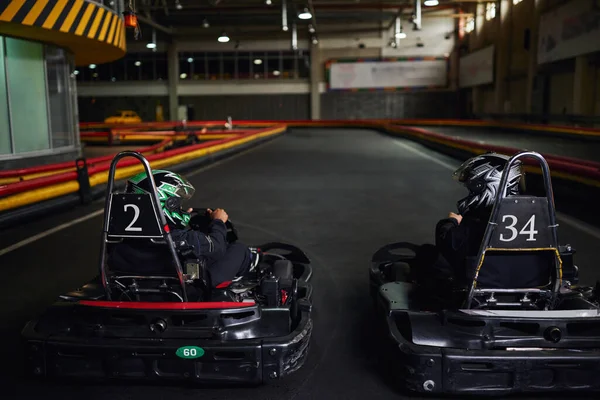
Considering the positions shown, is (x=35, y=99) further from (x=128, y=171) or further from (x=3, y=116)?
(x=128, y=171)

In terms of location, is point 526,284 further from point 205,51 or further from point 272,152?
point 205,51

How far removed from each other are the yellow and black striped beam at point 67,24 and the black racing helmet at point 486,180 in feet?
32.2

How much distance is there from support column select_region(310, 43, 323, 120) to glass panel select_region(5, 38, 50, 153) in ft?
95.4

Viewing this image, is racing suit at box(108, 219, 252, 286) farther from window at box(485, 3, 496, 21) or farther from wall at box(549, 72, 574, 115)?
window at box(485, 3, 496, 21)

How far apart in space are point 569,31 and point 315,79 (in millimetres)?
21406

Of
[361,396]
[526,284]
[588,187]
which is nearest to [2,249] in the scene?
[361,396]

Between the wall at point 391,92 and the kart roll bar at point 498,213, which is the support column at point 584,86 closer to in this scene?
the wall at point 391,92

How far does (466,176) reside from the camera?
304 centimetres

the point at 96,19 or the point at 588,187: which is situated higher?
the point at 96,19

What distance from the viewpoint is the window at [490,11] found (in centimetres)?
3257

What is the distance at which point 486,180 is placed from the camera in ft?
9.70

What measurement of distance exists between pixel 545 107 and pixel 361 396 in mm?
26865

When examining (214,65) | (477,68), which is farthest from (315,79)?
(477,68)

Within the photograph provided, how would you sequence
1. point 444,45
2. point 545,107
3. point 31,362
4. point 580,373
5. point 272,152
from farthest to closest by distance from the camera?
point 444,45 → point 545,107 → point 272,152 → point 31,362 → point 580,373
